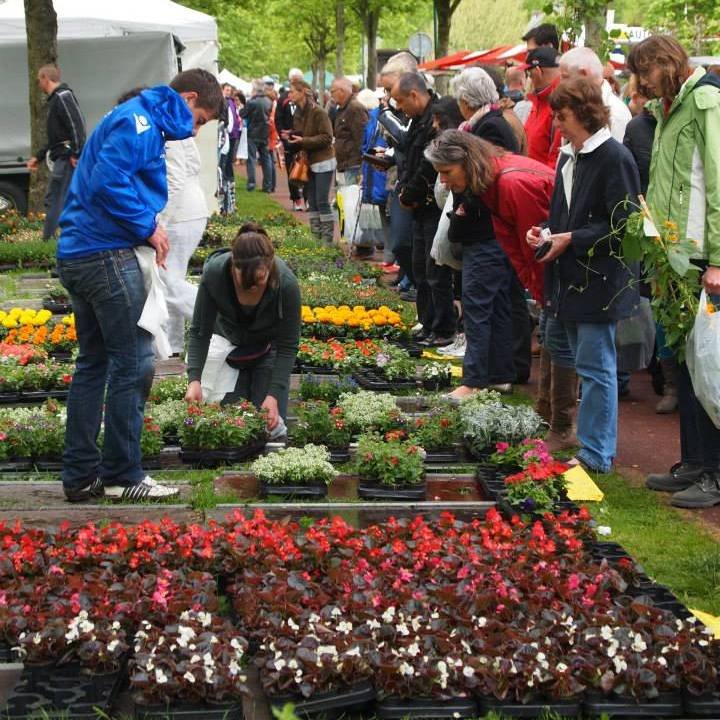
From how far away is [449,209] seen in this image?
8.70m

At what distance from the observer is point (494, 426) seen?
689 cm

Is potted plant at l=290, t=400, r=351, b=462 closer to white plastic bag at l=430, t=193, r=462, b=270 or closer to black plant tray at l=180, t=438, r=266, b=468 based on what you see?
black plant tray at l=180, t=438, r=266, b=468

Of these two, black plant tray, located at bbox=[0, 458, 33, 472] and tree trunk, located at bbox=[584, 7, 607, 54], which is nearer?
black plant tray, located at bbox=[0, 458, 33, 472]

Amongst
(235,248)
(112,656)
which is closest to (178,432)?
(235,248)

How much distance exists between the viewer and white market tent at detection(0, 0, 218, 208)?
19.1 meters

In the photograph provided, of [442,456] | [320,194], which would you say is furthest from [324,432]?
[320,194]

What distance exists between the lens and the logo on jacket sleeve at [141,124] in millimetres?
5695

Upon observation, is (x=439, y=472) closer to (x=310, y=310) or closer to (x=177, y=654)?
(x=177, y=654)

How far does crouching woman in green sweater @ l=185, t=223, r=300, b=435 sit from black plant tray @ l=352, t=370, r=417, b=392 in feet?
4.70

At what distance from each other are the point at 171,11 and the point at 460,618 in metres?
17.7

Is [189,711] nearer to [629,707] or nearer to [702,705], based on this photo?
[629,707]

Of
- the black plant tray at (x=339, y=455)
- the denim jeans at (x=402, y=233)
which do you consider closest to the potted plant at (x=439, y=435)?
the black plant tray at (x=339, y=455)

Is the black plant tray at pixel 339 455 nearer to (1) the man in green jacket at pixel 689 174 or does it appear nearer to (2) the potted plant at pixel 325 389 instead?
(2) the potted plant at pixel 325 389

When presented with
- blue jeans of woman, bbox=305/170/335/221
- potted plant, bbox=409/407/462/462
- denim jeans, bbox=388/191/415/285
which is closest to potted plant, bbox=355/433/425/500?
potted plant, bbox=409/407/462/462
